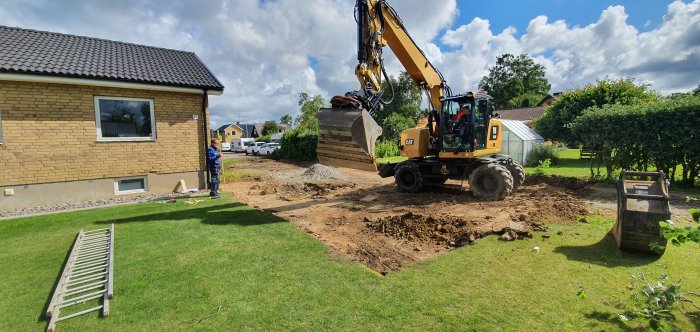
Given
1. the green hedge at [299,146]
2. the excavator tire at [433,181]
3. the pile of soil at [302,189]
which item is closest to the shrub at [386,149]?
the green hedge at [299,146]

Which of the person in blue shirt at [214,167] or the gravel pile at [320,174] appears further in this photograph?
the gravel pile at [320,174]

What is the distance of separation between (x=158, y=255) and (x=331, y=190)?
778 cm

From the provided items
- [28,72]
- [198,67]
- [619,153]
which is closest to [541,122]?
[619,153]

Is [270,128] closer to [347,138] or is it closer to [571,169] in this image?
[571,169]

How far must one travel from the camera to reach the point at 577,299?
382cm

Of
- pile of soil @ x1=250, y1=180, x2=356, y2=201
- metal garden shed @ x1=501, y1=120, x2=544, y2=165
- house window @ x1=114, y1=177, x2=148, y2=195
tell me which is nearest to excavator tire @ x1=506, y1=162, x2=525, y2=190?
pile of soil @ x1=250, y1=180, x2=356, y2=201

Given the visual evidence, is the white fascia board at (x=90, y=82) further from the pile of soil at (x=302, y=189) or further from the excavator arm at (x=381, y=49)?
the excavator arm at (x=381, y=49)

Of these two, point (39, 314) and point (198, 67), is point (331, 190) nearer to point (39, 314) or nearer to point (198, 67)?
point (198, 67)

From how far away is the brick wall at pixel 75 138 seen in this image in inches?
349

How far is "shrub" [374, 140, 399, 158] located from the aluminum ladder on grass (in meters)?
20.8

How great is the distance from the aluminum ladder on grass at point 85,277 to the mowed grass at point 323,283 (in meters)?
0.13

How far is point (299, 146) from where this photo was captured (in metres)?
28.6

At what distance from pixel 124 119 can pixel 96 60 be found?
2.12 meters

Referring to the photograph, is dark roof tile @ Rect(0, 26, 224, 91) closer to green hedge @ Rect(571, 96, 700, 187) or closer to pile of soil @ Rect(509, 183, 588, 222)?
pile of soil @ Rect(509, 183, 588, 222)
